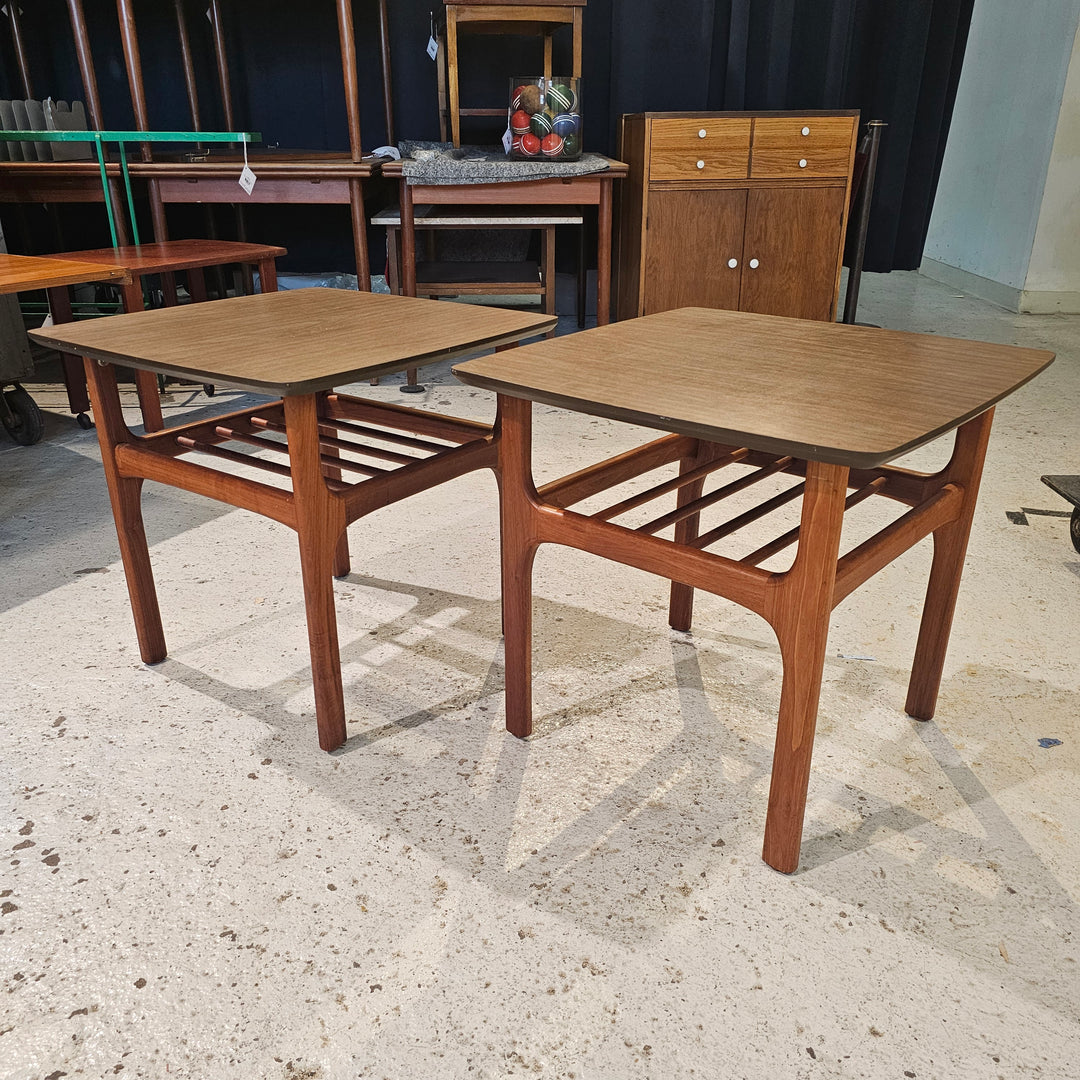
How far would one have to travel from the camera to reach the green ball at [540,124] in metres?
2.85

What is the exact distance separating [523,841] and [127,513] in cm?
73

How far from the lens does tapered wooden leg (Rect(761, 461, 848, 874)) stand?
2.66ft

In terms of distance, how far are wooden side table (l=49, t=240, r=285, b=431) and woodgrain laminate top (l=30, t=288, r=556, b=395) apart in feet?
3.17

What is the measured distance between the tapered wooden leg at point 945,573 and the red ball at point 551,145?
81.1 inches

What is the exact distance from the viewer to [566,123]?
2846mm

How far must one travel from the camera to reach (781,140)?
2910 millimetres

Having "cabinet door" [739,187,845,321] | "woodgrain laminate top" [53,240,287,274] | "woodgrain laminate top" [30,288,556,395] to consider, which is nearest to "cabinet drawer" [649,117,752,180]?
"cabinet door" [739,187,845,321]

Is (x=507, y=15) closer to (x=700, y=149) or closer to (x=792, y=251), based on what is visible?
(x=700, y=149)

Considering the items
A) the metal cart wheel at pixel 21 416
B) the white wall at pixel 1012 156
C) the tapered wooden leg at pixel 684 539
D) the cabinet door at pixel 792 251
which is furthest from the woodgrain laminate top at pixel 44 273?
the white wall at pixel 1012 156

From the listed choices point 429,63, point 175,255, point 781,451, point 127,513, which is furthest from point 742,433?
point 429,63

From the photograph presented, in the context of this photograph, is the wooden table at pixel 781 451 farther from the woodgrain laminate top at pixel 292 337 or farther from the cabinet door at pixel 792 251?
the cabinet door at pixel 792 251

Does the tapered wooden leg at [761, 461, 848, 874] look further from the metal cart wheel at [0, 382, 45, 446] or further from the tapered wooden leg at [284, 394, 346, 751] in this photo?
the metal cart wheel at [0, 382, 45, 446]

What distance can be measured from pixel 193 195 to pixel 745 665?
2368 millimetres

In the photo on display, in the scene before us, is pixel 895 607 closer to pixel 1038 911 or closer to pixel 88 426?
pixel 1038 911
